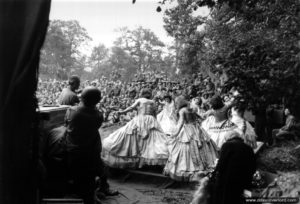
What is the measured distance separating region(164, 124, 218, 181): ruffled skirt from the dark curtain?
5359mm

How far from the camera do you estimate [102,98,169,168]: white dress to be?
325 inches

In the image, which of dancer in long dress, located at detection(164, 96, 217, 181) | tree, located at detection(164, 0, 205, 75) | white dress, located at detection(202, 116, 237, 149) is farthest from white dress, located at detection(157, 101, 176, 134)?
tree, located at detection(164, 0, 205, 75)

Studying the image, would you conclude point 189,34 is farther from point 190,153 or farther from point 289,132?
point 190,153

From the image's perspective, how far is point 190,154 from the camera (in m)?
7.89

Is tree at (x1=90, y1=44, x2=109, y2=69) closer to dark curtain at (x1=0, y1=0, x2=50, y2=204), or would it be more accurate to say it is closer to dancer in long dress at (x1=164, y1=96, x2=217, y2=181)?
dancer in long dress at (x1=164, y1=96, x2=217, y2=181)

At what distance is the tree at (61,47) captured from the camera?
44594 mm

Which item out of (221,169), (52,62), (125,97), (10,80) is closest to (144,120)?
(221,169)

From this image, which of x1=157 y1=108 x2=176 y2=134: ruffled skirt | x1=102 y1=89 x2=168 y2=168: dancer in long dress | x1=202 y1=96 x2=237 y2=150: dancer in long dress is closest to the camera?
x1=102 y1=89 x2=168 y2=168: dancer in long dress

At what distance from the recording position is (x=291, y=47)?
5223 mm

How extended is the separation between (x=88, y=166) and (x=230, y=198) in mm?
1890

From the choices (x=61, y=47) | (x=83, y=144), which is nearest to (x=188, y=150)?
(x=83, y=144)

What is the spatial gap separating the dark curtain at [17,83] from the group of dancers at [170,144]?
540 cm

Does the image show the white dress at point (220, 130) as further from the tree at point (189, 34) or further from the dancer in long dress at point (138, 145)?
the tree at point (189, 34)

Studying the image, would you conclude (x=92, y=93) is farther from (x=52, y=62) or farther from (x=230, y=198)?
(x=52, y=62)
